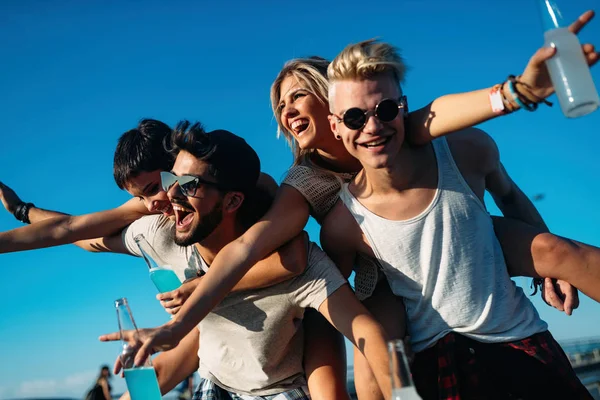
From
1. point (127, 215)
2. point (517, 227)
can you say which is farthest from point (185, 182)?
point (517, 227)

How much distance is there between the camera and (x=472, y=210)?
419 centimetres

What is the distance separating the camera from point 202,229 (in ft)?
15.4

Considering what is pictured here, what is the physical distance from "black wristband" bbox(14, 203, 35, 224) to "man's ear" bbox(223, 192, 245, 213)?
7.41 feet

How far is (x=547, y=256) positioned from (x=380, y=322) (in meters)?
1.17

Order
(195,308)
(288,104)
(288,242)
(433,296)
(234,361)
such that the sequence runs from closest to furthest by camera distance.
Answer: (195,308)
(433,296)
(288,242)
(234,361)
(288,104)

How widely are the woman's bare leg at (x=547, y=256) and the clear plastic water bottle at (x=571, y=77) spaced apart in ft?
3.86

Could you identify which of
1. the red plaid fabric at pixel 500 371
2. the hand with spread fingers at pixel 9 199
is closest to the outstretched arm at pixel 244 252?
the red plaid fabric at pixel 500 371

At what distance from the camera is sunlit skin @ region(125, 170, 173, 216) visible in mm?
5211

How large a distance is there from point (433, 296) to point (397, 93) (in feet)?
4.48

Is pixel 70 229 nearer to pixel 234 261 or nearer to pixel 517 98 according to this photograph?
pixel 234 261

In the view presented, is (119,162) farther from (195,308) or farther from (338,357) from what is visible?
(338,357)

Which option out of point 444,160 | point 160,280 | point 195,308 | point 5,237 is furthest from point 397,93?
point 5,237

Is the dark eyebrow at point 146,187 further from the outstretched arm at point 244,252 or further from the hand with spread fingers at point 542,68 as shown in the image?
the hand with spread fingers at point 542,68

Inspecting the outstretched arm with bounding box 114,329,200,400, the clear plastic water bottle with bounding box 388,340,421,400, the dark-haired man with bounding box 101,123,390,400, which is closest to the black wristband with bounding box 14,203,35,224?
the dark-haired man with bounding box 101,123,390,400
